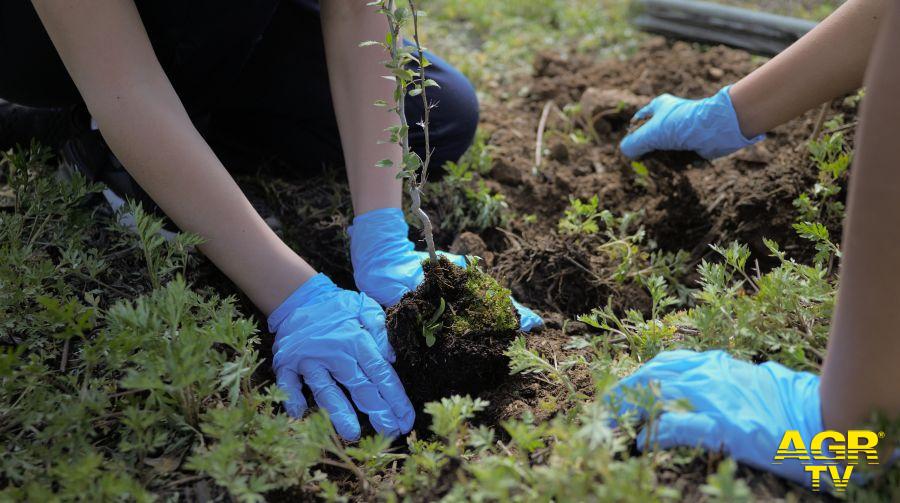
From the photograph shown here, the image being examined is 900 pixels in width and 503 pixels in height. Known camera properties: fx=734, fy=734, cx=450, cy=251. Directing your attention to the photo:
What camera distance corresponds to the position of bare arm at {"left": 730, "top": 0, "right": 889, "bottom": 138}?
2.34 m

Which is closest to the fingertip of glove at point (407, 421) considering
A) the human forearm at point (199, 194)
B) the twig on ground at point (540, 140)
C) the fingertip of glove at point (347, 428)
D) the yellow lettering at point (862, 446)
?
the fingertip of glove at point (347, 428)

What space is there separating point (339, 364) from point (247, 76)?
4.49ft

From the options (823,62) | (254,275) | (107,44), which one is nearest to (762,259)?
(823,62)

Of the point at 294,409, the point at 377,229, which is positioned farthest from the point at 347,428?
the point at 377,229

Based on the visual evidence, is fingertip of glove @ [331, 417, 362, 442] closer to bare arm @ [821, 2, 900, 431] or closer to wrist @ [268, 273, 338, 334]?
wrist @ [268, 273, 338, 334]

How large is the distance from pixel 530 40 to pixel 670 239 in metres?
2.18

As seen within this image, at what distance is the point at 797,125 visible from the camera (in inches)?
126

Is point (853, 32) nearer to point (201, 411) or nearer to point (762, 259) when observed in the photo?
point (762, 259)

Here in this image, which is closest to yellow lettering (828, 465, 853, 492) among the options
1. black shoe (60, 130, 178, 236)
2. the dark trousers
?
the dark trousers

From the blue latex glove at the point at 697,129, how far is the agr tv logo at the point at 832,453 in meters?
1.41

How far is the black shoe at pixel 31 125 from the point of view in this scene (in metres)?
2.96

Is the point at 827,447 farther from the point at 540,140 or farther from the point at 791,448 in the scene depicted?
the point at 540,140

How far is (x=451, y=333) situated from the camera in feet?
6.51

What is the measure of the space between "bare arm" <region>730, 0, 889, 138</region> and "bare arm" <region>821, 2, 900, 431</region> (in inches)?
46.2
